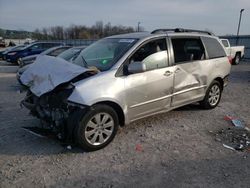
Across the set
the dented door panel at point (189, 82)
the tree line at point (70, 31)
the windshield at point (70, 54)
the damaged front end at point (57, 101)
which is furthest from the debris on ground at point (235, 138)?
the tree line at point (70, 31)

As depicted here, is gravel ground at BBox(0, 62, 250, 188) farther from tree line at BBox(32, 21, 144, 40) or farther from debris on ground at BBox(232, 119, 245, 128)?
tree line at BBox(32, 21, 144, 40)

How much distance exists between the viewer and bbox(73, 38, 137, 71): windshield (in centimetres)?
390

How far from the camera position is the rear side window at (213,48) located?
17.4 feet

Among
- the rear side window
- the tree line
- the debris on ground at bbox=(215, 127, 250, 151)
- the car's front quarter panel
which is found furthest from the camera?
the tree line

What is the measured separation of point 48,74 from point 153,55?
1822 millimetres

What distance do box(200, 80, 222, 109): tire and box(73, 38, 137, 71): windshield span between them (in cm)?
239

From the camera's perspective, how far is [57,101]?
3.53 metres

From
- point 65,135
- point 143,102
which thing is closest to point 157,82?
point 143,102

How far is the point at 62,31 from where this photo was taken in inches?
2606

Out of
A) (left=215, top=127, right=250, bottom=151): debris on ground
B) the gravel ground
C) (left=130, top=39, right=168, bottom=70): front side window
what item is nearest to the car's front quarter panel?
(left=130, top=39, right=168, bottom=70): front side window

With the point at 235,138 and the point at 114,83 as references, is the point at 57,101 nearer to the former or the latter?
the point at 114,83

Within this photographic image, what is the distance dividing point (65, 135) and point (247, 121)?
378cm

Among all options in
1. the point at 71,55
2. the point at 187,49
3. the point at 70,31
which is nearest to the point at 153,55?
the point at 187,49

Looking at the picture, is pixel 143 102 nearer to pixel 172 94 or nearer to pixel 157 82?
pixel 157 82
